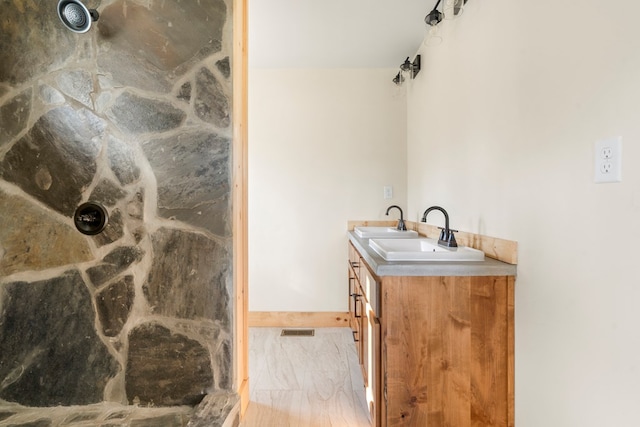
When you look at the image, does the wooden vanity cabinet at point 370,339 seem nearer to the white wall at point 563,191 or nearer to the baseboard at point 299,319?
the white wall at point 563,191

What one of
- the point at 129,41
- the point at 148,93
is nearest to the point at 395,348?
the point at 148,93

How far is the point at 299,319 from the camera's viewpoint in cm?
304

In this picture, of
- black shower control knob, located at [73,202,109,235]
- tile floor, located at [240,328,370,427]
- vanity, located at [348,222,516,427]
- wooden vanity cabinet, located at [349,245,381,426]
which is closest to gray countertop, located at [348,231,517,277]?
vanity, located at [348,222,516,427]

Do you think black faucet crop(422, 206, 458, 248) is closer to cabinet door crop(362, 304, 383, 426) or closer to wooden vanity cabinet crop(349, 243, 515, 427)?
wooden vanity cabinet crop(349, 243, 515, 427)

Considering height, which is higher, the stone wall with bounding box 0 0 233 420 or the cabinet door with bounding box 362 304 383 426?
the stone wall with bounding box 0 0 233 420

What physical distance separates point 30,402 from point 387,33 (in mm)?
3199

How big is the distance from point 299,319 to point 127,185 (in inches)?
79.0

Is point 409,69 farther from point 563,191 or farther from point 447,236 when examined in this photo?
point 563,191

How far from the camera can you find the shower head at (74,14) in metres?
1.35

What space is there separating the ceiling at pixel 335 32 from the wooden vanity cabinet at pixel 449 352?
1.90m

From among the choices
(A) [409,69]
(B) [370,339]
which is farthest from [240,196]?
(A) [409,69]

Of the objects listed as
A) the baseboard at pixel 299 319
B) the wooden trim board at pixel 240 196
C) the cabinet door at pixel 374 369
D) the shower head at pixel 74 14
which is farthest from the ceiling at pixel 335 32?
the baseboard at pixel 299 319

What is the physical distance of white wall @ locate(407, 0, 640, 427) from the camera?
0.85 meters

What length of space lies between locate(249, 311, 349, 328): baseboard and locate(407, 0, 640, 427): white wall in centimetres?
177
